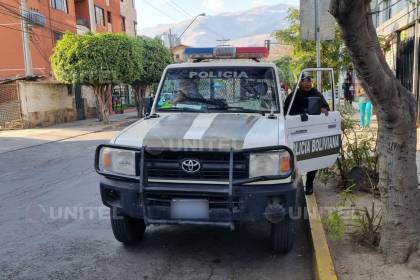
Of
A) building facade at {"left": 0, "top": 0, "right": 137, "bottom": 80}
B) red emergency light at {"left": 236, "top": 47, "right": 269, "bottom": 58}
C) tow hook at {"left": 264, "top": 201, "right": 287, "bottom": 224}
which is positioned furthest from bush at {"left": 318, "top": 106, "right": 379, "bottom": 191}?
building facade at {"left": 0, "top": 0, "right": 137, "bottom": 80}

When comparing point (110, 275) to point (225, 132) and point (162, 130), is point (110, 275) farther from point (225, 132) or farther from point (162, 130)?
point (225, 132)

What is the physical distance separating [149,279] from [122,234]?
791mm

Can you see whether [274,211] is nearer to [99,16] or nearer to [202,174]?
[202,174]

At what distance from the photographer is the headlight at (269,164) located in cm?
395

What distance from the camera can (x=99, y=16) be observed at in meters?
38.1

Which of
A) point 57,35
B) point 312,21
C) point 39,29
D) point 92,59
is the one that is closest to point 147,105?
point 312,21

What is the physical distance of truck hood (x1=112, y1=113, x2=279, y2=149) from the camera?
398 cm

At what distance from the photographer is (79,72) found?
70.6 feet

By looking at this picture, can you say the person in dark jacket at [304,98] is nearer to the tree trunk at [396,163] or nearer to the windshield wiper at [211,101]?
the windshield wiper at [211,101]

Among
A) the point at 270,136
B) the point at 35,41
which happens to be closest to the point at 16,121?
the point at 35,41

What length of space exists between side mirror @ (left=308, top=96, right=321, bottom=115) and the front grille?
1.65 metres

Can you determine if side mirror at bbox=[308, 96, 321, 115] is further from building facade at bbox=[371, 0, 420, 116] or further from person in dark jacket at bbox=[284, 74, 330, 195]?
building facade at bbox=[371, 0, 420, 116]

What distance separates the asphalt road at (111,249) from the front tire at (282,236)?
0.12 metres

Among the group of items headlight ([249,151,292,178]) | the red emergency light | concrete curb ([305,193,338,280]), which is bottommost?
concrete curb ([305,193,338,280])
